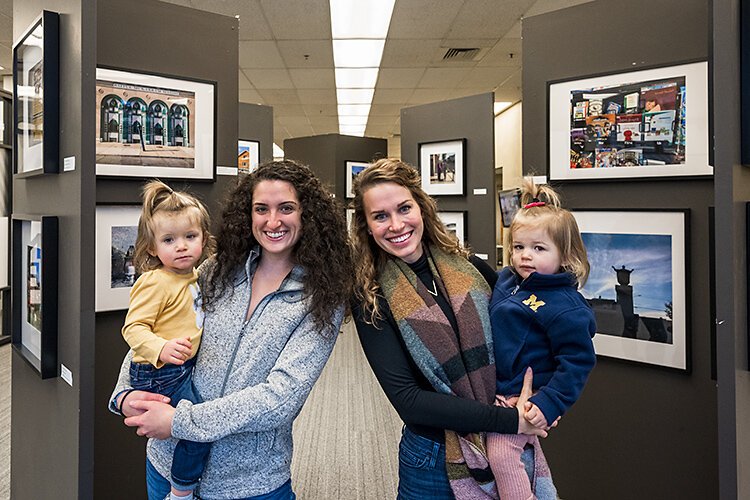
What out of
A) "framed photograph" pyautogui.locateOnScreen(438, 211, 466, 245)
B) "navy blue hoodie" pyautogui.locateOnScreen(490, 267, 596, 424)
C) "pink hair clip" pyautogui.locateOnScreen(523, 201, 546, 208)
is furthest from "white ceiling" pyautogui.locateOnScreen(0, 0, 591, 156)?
"navy blue hoodie" pyautogui.locateOnScreen(490, 267, 596, 424)

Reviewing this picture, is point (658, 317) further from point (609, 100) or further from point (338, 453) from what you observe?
point (338, 453)

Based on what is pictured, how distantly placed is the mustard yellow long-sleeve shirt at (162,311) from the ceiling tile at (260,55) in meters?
5.40

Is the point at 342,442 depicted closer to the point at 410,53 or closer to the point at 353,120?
the point at 410,53

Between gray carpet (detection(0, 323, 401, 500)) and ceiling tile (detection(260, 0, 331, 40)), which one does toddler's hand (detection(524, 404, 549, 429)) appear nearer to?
gray carpet (detection(0, 323, 401, 500))

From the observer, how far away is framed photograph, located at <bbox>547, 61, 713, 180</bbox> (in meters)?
2.29

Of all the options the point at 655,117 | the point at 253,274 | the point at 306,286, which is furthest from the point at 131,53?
the point at 655,117

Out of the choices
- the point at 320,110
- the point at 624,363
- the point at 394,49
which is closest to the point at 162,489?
the point at 624,363

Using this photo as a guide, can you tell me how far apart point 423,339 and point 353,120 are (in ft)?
33.2

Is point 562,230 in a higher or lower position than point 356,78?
lower

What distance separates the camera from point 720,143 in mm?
1288

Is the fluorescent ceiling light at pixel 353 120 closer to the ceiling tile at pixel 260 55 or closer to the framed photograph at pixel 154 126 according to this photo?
the ceiling tile at pixel 260 55

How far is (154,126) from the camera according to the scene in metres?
2.38

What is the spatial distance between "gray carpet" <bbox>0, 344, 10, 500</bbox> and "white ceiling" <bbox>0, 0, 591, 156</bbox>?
3.68 metres

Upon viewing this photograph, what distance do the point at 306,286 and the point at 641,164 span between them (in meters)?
1.85
